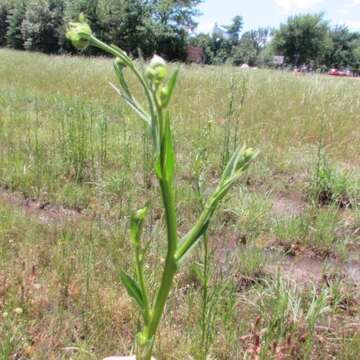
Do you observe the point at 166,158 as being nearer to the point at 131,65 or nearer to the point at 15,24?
the point at 131,65

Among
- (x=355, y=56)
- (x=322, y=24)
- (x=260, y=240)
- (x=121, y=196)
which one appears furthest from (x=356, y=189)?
(x=355, y=56)

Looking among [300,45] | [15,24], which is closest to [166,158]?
[15,24]

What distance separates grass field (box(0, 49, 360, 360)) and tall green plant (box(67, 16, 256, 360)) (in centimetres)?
30

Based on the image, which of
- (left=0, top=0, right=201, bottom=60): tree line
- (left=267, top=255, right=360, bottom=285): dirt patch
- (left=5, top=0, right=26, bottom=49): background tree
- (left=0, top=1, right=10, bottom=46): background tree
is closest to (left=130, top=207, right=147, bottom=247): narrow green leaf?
(left=267, top=255, right=360, bottom=285): dirt patch

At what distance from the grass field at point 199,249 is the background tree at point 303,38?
53.6m

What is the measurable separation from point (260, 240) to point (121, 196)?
3.19 feet

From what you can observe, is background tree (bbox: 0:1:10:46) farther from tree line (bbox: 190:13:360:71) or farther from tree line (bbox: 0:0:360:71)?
tree line (bbox: 190:13:360:71)

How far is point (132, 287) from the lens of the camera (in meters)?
0.77

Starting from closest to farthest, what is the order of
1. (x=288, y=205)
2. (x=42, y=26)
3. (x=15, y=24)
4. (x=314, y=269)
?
(x=314, y=269) < (x=288, y=205) < (x=42, y=26) < (x=15, y=24)

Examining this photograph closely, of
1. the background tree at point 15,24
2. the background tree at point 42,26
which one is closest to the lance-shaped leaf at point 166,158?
the background tree at point 42,26

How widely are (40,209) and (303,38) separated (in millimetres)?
57217

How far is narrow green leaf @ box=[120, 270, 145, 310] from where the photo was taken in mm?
757

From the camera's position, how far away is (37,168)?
10.2 feet

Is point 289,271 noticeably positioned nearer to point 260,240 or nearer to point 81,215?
point 260,240
